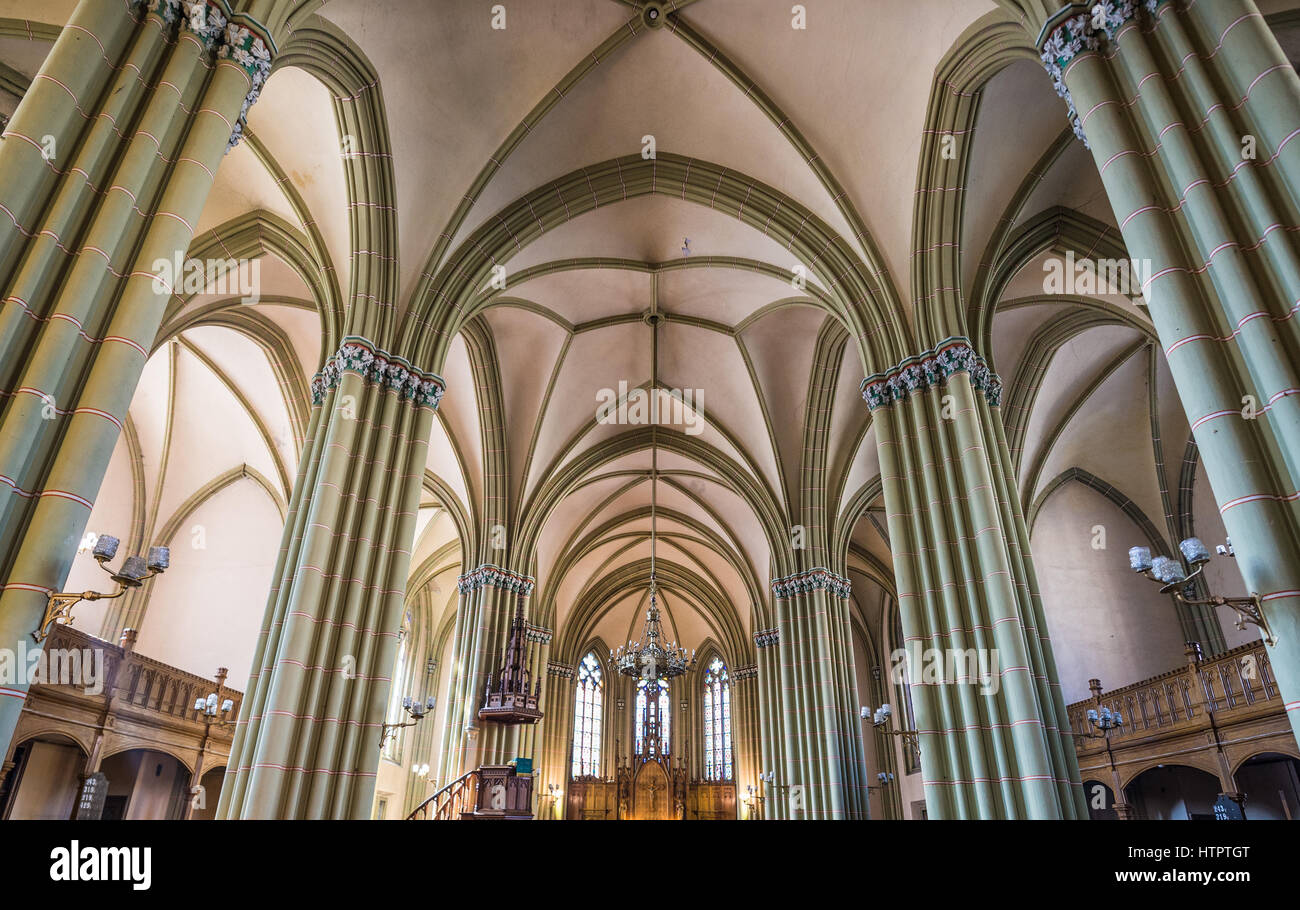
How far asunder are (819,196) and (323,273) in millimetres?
7120

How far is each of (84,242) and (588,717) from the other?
2702cm

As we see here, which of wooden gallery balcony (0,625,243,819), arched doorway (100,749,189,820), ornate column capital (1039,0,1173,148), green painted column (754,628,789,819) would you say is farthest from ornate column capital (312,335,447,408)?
green painted column (754,628,789,819)

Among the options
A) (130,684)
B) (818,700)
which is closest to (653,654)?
(818,700)

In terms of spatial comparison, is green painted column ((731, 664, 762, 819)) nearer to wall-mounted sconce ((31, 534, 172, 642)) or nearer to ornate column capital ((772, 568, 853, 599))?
ornate column capital ((772, 568, 853, 599))

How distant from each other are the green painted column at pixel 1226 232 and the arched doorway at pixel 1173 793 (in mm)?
12796

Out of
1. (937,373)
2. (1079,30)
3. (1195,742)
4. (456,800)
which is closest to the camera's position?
(1079,30)

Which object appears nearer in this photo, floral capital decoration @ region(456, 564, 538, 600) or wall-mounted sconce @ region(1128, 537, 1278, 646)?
wall-mounted sconce @ region(1128, 537, 1278, 646)

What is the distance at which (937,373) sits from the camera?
917cm

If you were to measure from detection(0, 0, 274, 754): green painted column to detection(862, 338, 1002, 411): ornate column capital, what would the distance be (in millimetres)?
A: 7560

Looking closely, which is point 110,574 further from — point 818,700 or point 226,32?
point 818,700

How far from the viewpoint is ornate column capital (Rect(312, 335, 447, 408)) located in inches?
364

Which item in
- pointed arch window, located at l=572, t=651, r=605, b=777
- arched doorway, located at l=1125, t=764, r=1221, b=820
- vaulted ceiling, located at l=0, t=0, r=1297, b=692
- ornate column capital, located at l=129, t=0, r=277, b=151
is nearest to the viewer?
ornate column capital, located at l=129, t=0, r=277, b=151

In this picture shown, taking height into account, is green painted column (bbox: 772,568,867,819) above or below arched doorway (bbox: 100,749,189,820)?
above
